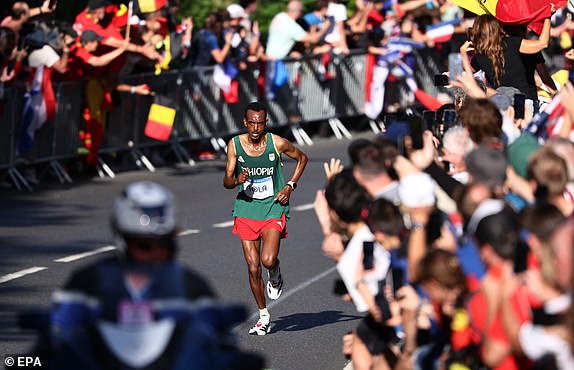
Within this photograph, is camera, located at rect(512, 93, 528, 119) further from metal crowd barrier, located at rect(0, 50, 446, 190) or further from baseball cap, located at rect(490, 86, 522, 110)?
metal crowd barrier, located at rect(0, 50, 446, 190)

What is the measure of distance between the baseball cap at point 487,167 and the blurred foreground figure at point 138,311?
5.74 ft

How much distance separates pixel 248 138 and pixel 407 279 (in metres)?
5.55

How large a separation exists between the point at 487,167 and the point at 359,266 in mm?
1121

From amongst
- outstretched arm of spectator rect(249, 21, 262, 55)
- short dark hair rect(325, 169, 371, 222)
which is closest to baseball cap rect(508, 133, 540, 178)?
short dark hair rect(325, 169, 371, 222)

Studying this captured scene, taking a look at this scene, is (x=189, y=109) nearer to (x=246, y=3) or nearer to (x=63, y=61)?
(x=246, y=3)

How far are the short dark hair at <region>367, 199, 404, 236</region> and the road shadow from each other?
508 centimetres

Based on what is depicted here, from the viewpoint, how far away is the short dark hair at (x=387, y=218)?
7.70 meters

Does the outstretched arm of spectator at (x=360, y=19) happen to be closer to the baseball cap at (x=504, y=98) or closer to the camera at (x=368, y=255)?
the baseball cap at (x=504, y=98)

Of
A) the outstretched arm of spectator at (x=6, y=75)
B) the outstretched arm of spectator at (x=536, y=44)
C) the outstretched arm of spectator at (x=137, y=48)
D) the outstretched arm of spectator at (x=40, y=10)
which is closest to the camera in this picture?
the outstretched arm of spectator at (x=536, y=44)

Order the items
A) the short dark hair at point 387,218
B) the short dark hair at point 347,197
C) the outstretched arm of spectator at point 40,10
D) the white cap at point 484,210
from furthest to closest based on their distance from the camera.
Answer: the outstretched arm of spectator at point 40,10 < the short dark hair at point 347,197 < the short dark hair at point 387,218 < the white cap at point 484,210

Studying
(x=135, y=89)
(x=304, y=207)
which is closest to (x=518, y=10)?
(x=304, y=207)

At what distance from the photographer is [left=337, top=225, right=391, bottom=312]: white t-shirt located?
812cm

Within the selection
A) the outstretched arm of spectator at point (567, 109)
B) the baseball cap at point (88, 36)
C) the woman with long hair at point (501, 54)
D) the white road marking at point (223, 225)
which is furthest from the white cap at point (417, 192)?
the baseball cap at point (88, 36)

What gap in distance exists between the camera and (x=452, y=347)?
7434mm
